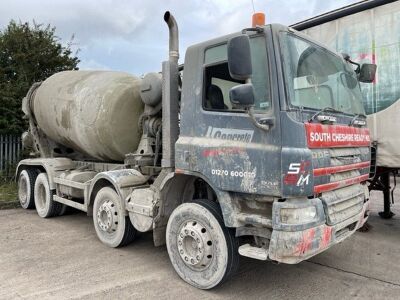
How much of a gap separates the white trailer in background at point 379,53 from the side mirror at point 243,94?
3.07 meters

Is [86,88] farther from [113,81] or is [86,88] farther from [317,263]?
[317,263]

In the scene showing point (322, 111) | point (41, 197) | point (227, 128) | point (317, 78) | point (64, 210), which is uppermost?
point (317, 78)

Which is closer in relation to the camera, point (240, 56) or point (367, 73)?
point (240, 56)

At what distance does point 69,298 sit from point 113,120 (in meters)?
2.90

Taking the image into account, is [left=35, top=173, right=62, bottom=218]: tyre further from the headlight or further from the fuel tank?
the headlight

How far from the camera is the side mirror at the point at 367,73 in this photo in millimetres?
5578

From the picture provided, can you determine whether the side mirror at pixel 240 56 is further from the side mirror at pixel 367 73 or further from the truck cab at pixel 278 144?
the side mirror at pixel 367 73

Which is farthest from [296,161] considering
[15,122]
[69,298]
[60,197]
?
[15,122]

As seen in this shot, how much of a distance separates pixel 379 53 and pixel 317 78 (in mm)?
2189

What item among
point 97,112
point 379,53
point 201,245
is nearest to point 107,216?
point 97,112

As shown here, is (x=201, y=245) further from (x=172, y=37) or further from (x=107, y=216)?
(x=172, y=37)

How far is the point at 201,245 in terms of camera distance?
4344mm

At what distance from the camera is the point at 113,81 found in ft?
21.9

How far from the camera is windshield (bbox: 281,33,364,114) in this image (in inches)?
157
